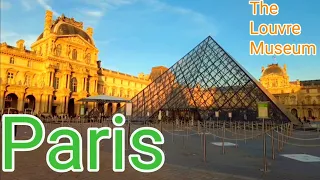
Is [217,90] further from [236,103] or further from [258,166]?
[258,166]

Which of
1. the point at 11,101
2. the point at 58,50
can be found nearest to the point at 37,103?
the point at 11,101

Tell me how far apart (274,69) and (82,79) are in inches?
2399

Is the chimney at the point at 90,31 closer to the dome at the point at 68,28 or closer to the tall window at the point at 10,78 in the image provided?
the dome at the point at 68,28

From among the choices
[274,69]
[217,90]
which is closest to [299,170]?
[217,90]

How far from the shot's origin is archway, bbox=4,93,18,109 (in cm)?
3888

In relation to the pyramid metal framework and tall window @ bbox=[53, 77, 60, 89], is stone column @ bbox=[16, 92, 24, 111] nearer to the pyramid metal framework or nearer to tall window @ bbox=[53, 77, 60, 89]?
tall window @ bbox=[53, 77, 60, 89]

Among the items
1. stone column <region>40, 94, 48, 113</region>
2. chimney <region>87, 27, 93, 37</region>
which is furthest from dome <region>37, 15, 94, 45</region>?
stone column <region>40, 94, 48, 113</region>

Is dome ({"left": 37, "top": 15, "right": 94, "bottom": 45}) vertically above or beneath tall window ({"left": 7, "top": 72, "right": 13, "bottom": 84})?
above

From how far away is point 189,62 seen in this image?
1093 inches

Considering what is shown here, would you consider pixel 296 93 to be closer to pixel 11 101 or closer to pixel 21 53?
pixel 21 53

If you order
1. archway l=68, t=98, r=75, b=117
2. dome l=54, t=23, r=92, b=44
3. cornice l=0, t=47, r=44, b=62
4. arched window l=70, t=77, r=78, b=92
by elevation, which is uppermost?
dome l=54, t=23, r=92, b=44

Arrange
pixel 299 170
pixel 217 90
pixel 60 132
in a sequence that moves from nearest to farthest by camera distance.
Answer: pixel 60 132, pixel 299 170, pixel 217 90

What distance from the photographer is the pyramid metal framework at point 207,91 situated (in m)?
21.9

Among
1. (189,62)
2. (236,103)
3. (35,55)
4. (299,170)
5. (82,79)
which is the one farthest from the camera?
(82,79)
